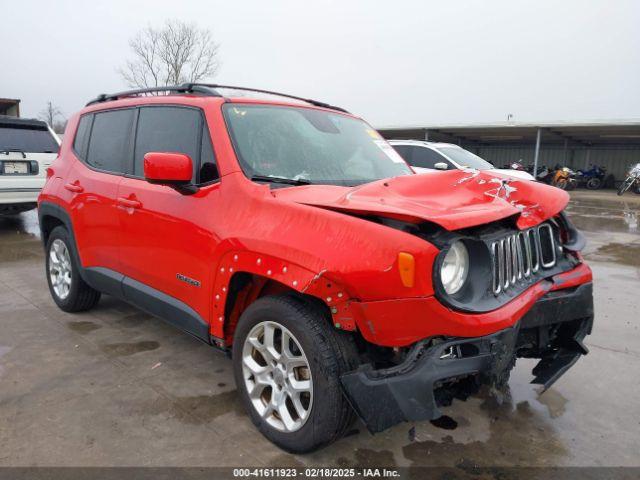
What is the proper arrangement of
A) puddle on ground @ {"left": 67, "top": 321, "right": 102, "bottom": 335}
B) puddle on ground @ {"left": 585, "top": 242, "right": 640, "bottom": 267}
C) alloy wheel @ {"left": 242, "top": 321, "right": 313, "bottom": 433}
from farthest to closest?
puddle on ground @ {"left": 585, "top": 242, "right": 640, "bottom": 267}, puddle on ground @ {"left": 67, "top": 321, "right": 102, "bottom": 335}, alloy wheel @ {"left": 242, "top": 321, "right": 313, "bottom": 433}

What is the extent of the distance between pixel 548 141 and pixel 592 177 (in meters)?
4.98

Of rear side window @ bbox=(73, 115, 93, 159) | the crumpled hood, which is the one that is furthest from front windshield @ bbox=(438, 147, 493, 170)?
the crumpled hood

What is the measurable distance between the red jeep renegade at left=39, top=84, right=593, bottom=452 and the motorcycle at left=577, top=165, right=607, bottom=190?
26152 mm

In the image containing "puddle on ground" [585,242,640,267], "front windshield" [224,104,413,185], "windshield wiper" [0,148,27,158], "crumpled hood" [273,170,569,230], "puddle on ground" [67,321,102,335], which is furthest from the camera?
"windshield wiper" [0,148,27,158]

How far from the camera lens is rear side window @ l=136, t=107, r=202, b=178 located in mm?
3105

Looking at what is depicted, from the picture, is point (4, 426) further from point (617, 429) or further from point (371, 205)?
point (617, 429)

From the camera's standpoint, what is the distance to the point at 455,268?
86.7 inches

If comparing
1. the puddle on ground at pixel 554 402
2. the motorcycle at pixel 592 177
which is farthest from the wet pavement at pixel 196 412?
the motorcycle at pixel 592 177

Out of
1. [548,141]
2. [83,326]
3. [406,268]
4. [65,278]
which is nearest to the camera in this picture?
[406,268]

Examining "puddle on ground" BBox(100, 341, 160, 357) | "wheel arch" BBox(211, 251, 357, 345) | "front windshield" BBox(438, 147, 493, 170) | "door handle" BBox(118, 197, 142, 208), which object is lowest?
"puddle on ground" BBox(100, 341, 160, 357)

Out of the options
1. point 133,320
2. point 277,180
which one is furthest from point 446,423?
point 133,320

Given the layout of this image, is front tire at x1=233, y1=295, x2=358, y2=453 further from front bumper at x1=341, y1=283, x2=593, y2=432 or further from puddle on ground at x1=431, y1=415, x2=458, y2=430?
puddle on ground at x1=431, y1=415, x2=458, y2=430

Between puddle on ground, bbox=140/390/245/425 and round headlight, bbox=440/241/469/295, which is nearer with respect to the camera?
round headlight, bbox=440/241/469/295

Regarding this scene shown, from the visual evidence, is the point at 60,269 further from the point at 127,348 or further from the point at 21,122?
the point at 21,122
